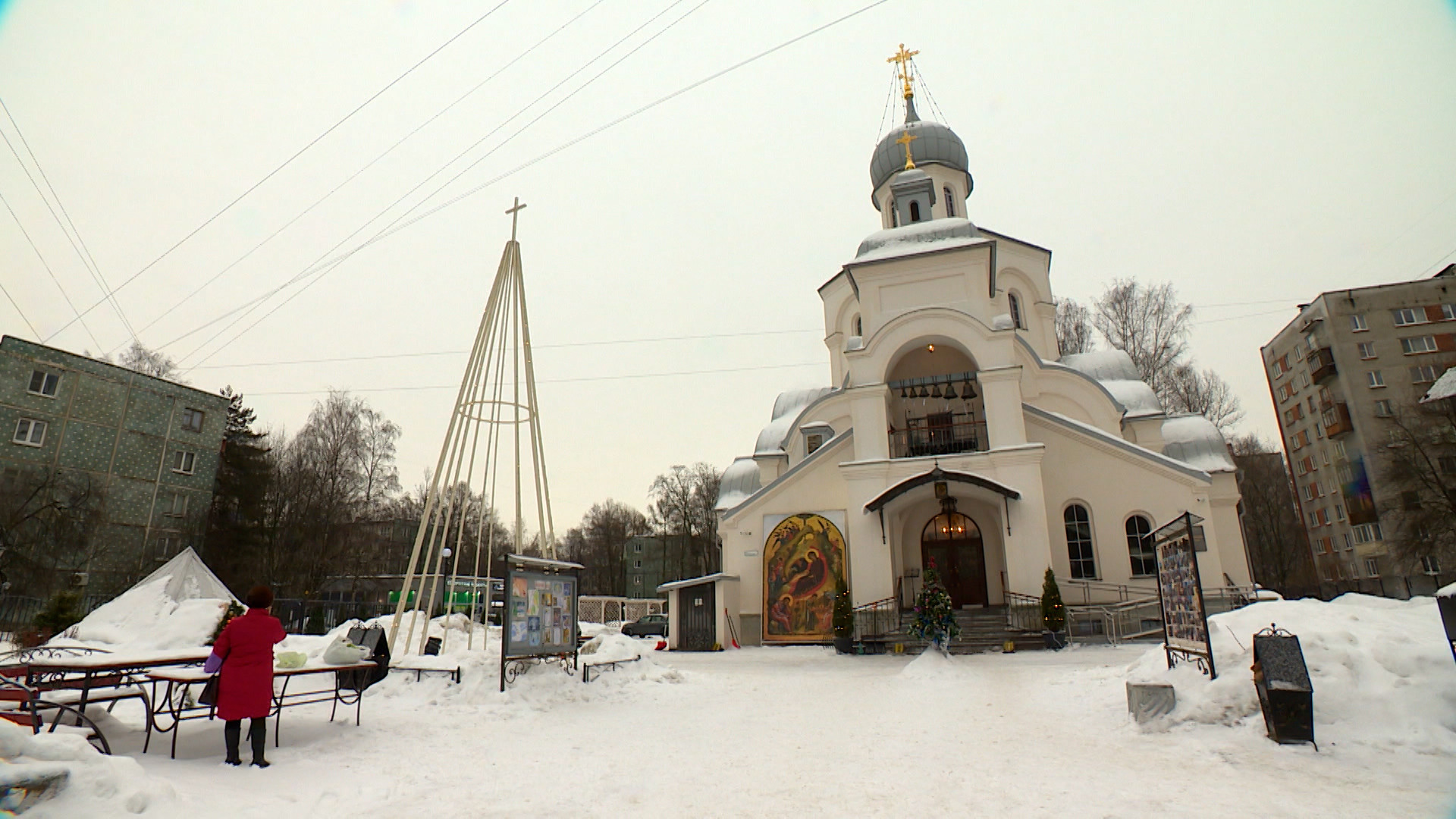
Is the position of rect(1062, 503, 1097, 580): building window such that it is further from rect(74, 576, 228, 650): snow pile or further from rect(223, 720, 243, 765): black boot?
rect(74, 576, 228, 650): snow pile

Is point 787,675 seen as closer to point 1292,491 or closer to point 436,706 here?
point 436,706

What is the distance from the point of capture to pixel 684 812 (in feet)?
15.6

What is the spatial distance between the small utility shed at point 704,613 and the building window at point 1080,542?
404 inches

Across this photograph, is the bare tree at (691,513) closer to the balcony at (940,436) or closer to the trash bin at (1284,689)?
the balcony at (940,436)

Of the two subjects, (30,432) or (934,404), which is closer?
(934,404)

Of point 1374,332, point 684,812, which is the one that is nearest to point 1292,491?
point 1374,332

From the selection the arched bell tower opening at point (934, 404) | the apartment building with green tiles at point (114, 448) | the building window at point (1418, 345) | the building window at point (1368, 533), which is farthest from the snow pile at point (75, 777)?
the building window at point (1418, 345)

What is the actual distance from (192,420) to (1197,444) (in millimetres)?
39191

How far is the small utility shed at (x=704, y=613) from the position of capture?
2258 centimetres

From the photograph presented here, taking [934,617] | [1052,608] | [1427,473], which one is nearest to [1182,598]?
[934,617]

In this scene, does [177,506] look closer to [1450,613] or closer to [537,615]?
[537,615]

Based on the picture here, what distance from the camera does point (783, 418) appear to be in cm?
3128

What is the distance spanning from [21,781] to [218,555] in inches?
1348

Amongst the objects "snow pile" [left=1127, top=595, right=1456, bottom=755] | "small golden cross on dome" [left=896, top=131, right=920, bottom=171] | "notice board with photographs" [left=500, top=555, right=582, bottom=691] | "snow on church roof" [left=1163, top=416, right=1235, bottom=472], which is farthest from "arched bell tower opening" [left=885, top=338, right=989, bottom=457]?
"snow pile" [left=1127, top=595, right=1456, bottom=755]
